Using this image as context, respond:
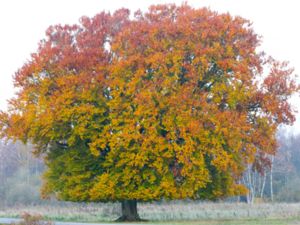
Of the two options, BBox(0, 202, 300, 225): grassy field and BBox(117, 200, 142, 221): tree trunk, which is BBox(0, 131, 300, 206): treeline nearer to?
BBox(0, 202, 300, 225): grassy field

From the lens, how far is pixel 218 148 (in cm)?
2628

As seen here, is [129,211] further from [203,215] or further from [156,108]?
[156,108]

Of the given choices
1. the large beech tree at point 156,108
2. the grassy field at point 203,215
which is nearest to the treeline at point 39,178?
the grassy field at point 203,215

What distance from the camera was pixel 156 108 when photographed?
26.6 metres

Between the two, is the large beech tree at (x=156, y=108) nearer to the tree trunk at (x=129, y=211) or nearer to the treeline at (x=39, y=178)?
the tree trunk at (x=129, y=211)

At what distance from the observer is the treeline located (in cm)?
5541

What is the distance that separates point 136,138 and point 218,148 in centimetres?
429

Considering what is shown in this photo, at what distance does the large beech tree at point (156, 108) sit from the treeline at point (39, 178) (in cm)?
1897

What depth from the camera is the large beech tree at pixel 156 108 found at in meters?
26.4

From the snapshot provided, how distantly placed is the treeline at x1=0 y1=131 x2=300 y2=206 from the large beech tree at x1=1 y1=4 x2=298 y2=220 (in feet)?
62.2

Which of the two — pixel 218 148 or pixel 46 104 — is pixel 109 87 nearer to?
pixel 46 104

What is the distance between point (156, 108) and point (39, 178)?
34.5m

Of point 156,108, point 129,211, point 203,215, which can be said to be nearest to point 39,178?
point 129,211

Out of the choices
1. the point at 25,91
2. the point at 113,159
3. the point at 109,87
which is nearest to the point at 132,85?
the point at 109,87
